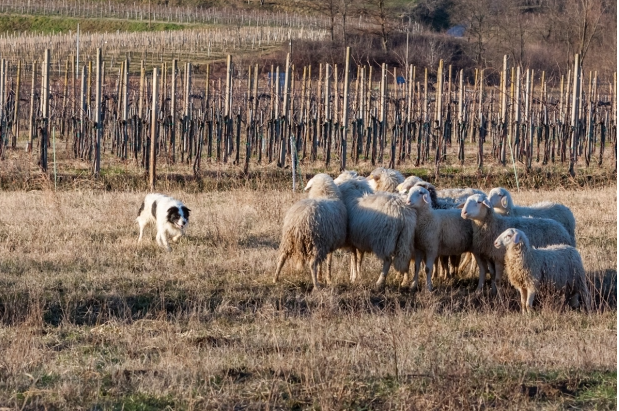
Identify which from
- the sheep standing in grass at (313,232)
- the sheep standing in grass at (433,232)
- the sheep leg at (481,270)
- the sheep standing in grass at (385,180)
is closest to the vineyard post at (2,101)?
the sheep standing in grass at (385,180)

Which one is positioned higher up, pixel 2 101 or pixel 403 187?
pixel 2 101

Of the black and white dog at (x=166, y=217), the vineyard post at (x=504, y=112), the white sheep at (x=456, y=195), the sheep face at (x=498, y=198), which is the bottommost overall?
the black and white dog at (x=166, y=217)

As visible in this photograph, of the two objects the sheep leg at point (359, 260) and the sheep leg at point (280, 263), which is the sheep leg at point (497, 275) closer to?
the sheep leg at point (359, 260)

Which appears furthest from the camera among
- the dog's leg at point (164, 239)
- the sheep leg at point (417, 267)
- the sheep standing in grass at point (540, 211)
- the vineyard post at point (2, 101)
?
the vineyard post at point (2, 101)

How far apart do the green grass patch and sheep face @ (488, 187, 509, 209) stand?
175 feet

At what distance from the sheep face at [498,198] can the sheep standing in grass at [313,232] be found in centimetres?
175

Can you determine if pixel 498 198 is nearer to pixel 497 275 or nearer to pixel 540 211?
pixel 540 211

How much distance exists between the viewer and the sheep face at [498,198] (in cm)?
1034

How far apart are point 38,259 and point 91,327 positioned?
2.60 meters

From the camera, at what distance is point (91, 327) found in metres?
8.16

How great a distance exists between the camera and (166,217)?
11.4 m

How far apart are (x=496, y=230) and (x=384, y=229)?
123 centimetres

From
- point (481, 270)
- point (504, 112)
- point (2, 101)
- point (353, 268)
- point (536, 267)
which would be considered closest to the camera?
point (536, 267)

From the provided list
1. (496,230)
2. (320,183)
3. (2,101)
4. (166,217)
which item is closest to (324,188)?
(320,183)
